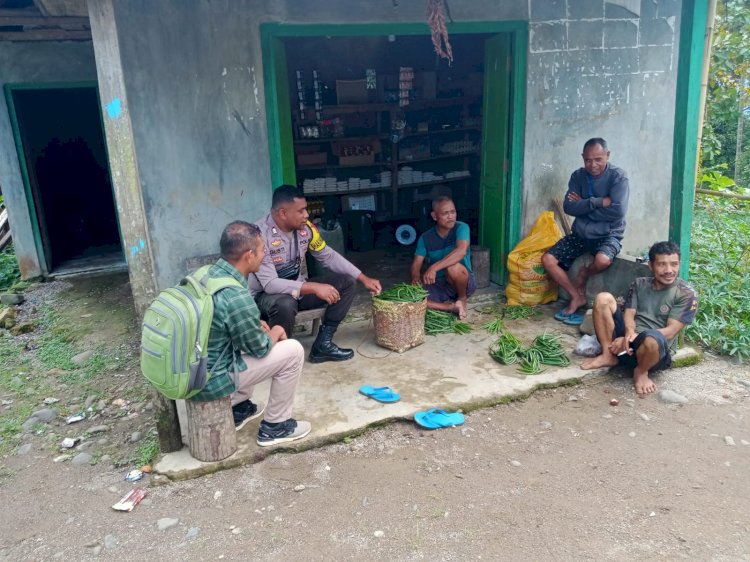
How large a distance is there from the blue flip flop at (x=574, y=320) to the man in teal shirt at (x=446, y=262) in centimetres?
90

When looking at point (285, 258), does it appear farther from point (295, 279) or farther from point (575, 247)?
point (575, 247)

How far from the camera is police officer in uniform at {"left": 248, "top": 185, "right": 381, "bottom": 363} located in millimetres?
4531

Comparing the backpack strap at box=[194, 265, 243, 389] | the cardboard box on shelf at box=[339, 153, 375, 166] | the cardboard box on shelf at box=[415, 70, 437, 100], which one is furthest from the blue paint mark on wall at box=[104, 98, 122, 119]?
the cardboard box on shelf at box=[415, 70, 437, 100]

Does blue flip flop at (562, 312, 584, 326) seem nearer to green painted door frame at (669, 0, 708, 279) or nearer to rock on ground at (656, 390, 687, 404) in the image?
green painted door frame at (669, 0, 708, 279)

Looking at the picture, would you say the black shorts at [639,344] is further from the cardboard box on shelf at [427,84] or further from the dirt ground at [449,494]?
the cardboard box on shelf at [427,84]

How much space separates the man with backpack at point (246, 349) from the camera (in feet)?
10.9

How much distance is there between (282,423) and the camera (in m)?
3.76

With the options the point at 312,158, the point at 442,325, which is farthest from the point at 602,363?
the point at 312,158

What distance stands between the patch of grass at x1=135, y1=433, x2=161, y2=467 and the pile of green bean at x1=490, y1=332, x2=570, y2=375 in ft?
8.44

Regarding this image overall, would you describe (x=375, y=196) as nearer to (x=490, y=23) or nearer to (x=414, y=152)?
(x=414, y=152)

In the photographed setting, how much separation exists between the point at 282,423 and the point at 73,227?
286 inches

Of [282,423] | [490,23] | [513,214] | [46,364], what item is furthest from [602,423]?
[46,364]

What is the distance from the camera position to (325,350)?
4891mm

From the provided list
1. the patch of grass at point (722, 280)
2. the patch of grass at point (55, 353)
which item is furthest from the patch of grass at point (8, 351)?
the patch of grass at point (722, 280)
